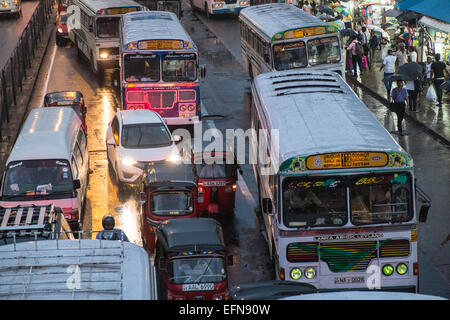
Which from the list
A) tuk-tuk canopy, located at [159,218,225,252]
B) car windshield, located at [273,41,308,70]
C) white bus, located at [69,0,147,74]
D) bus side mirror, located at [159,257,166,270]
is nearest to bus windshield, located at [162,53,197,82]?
car windshield, located at [273,41,308,70]

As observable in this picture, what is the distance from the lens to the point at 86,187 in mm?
20656

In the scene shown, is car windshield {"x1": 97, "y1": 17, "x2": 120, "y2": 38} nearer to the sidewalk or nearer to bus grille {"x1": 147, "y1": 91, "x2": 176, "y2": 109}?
bus grille {"x1": 147, "y1": 91, "x2": 176, "y2": 109}

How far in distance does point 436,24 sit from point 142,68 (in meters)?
10.9

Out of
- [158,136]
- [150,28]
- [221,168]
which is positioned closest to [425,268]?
[221,168]

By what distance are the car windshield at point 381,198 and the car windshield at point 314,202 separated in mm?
200

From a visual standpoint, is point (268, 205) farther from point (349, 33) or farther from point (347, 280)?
point (349, 33)

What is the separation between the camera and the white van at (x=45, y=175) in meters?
17.6

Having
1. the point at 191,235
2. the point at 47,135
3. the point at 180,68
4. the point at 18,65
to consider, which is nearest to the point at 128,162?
the point at 47,135

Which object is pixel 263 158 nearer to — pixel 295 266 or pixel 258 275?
pixel 258 275

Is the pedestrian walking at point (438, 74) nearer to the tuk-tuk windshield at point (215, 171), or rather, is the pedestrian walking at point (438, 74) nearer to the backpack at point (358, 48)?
the backpack at point (358, 48)

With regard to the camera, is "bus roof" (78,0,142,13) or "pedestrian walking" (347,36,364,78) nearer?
"pedestrian walking" (347,36,364,78)

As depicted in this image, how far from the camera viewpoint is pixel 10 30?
48.1 meters

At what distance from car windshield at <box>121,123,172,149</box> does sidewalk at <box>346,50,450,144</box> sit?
835 cm

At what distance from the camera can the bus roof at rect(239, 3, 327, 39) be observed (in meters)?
26.4
